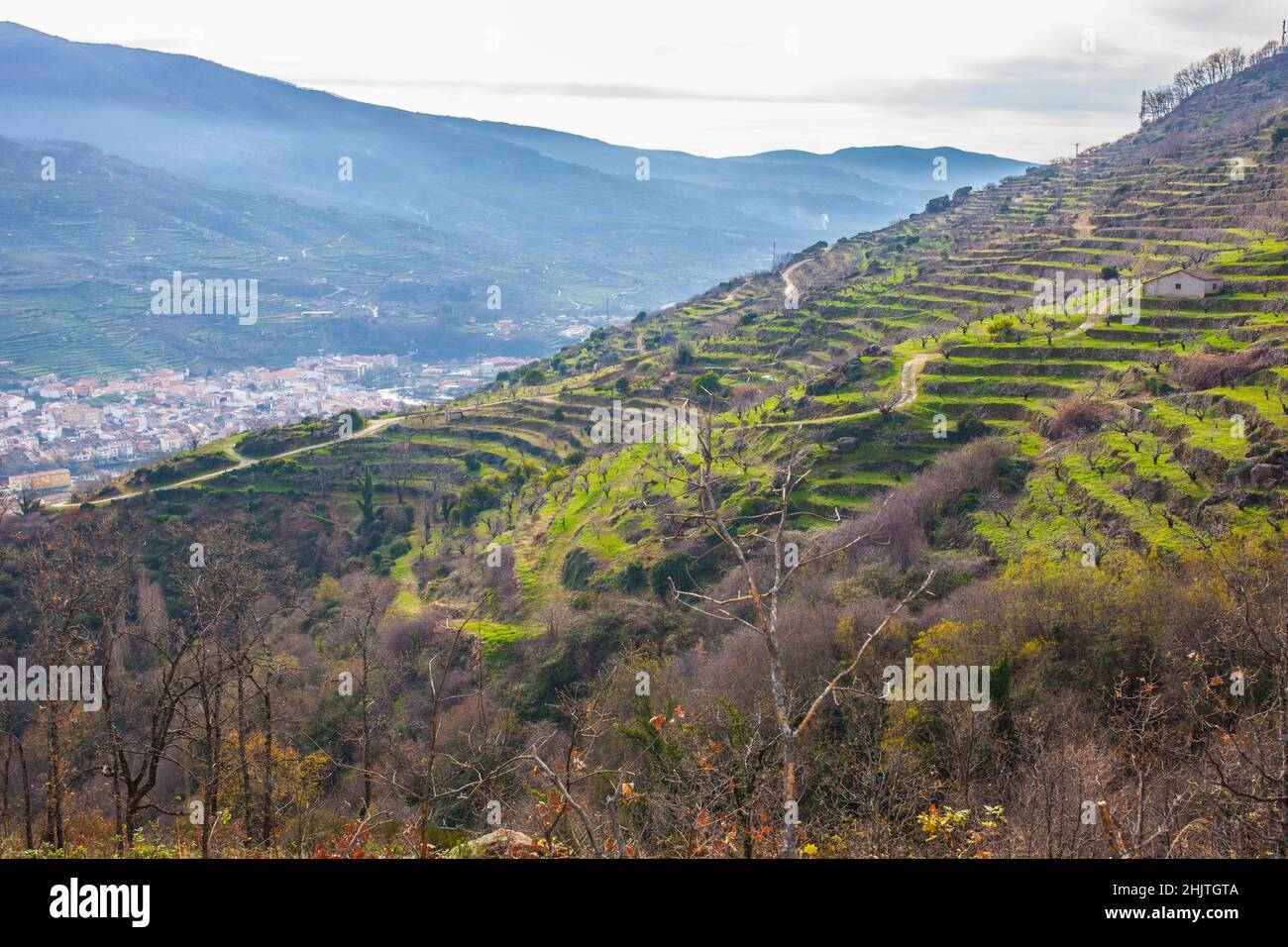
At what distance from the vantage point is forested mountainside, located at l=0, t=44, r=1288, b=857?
37.2ft

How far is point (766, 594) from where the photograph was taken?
274 inches

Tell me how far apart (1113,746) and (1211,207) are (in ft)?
165

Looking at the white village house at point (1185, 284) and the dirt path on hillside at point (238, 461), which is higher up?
the white village house at point (1185, 284)

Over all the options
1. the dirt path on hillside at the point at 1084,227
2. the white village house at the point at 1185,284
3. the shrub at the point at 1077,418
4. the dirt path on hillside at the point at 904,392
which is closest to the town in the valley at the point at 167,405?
the dirt path on hillside at the point at 904,392

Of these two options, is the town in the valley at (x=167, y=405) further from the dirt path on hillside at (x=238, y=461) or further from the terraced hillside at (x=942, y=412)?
the terraced hillside at (x=942, y=412)

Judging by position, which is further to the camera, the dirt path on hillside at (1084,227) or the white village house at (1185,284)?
the dirt path on hillside at (1084,227)

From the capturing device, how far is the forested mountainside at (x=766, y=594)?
447 inches

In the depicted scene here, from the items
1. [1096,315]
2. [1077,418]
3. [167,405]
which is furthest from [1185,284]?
[167,405]

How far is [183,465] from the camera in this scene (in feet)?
175

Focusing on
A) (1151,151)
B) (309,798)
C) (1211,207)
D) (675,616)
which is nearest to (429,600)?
(675,616)

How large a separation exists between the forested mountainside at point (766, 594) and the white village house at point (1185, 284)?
2.29ft

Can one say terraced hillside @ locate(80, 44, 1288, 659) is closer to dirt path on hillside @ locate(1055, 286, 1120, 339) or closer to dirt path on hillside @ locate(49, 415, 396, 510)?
dirt path on hillside @ locate(1055, 286, 1120, 339)

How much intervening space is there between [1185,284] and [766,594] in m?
38.7

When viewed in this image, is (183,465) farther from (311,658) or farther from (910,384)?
(910,384)
